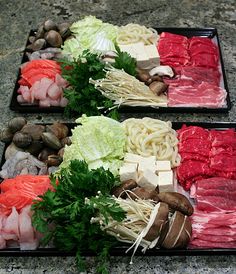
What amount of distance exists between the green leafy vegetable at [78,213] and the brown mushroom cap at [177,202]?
0.36 metres

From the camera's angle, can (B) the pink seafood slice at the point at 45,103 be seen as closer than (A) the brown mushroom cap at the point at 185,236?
No

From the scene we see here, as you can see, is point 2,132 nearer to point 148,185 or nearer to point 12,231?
point 12,231

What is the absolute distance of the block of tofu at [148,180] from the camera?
136 inches

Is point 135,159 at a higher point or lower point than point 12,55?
lower

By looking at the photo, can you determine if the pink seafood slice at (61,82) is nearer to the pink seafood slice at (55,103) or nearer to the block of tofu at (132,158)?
the pink seafood slice at (55,103)

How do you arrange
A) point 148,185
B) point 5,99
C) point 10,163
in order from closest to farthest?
point 148,185, point 10,163, point 5,99

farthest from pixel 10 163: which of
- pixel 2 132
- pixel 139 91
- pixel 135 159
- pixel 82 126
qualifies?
pixel 139 91

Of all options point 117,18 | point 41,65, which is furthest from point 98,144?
point 117,18

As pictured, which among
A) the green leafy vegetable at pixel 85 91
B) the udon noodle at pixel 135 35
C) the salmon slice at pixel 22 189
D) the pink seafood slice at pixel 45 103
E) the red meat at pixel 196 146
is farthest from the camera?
the udon noodle at pixel 135 35

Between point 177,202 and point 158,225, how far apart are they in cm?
24

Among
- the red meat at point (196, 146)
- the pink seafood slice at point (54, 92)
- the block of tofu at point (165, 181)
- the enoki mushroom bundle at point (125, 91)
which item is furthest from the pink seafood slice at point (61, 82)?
the block of tofu at point (165, 181)

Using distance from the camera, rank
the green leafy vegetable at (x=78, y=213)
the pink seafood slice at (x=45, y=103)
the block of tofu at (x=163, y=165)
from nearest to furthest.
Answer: the green leafy vegetable at (x=78, y=213) → the block of tofu at (x=163, y=165) → the pink seafood slice at (x=45, y=103)

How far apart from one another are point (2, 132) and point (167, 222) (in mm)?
1562

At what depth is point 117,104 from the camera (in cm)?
416
